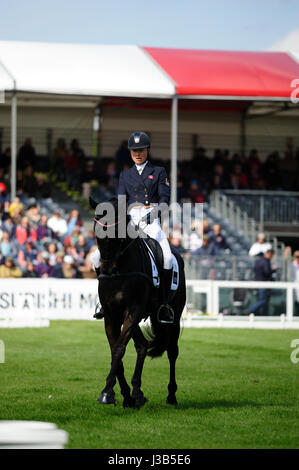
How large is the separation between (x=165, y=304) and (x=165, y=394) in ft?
3.77

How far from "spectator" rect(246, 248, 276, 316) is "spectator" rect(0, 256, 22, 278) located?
611 cm

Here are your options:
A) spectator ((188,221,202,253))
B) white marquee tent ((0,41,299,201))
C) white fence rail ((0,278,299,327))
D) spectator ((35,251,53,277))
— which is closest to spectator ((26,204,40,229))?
white marquee tent ((0,41,299,201))

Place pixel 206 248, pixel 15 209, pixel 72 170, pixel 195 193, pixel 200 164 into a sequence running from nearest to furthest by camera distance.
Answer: pixel 15 209
pixel 206 248
pixel 195 193
pixel 72 170
pixel 200 164

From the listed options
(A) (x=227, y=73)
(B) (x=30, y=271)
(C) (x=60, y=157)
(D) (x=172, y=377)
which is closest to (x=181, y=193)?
(A) (x=227, y=73)

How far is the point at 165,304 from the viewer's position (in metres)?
9.84

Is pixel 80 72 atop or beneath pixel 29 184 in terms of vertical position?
atop

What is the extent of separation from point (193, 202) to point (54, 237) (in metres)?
6.58

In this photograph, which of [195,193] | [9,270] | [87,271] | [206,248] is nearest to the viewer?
[9,270]

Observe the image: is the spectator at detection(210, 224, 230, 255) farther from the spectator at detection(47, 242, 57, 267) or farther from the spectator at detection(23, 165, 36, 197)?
the spectator at detection(23, 165, 36, 197)

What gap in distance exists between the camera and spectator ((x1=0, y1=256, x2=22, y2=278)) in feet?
70.4

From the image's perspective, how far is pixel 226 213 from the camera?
92.5 feet

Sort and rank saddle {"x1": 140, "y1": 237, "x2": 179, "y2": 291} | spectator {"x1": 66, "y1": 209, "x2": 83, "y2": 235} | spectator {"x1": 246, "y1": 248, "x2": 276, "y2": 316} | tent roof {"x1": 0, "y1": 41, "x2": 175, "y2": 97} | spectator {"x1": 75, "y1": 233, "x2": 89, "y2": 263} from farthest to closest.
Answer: tent roof {"x1": 0, "y1": 41, "x2": 175, "y2": 97} → spectator {"x1": 66, "y1": 209, "x2": 83, "y2": 235} → spectator {"x1": 75, "y1": 233, "x2": 89, "y2": 263} → spectator {"x1": 246, "y1": 248, "x2": 276, "y2": 316} → saddle {"x1": 140, "y1": 237, "x2": 179, "y2": 291}

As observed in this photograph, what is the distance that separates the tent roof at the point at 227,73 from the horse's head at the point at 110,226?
60.4ft

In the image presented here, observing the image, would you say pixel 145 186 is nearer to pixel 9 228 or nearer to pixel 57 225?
pixel 9 228
